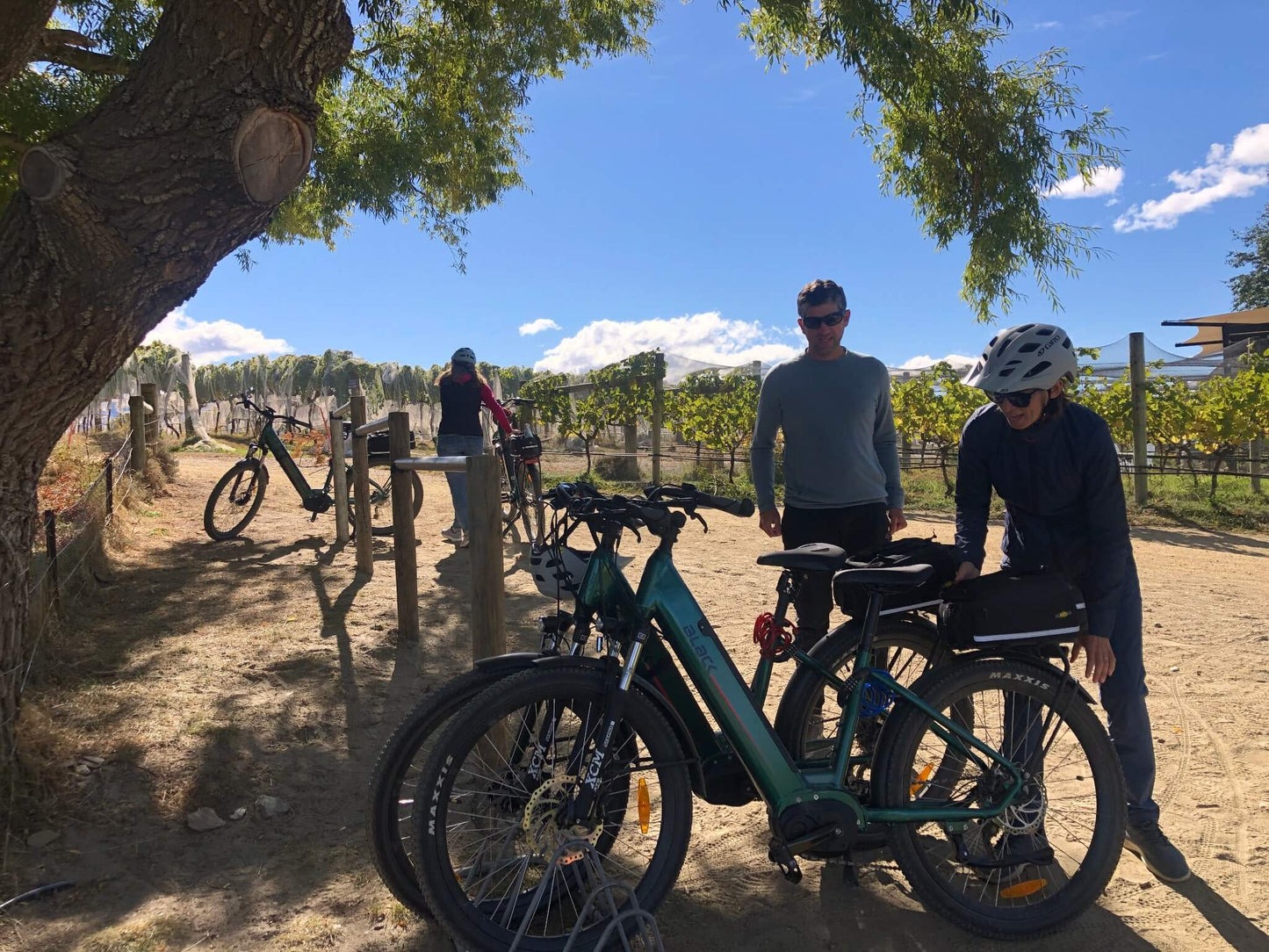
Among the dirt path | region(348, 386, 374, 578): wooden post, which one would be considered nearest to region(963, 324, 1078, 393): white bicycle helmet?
the dirt path

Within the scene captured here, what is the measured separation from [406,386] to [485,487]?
39.7 m

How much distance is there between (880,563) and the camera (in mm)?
2449

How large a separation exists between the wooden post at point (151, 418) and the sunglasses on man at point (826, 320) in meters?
10.0

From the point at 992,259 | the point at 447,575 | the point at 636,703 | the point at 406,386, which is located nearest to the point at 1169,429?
the point at 992,259

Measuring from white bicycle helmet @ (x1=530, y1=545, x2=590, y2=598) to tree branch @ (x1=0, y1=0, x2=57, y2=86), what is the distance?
333 centimetres

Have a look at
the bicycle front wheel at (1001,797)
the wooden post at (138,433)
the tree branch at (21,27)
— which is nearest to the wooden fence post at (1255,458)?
the bicycle front wheel at (1001,797)

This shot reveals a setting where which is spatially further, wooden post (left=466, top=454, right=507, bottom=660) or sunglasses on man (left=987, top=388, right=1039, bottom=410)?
wooden post (left=466, top=454, right=507, bottom=660)

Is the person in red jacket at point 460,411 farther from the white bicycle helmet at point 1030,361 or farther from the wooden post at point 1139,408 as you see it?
the wooden post at point 1139,408

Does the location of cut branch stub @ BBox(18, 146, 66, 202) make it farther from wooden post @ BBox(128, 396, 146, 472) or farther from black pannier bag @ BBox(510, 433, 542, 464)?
wooden post @ BBox(128, 396, 146, 472)

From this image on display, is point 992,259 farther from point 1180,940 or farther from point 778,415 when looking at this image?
point 1180,940

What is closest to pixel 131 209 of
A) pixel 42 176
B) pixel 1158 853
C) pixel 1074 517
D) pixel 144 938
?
pixel 42 176

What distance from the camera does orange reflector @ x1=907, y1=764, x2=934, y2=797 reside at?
2.45m

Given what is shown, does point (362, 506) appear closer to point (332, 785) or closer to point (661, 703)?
point (332, 785)

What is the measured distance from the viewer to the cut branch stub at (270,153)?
3012 millimetres
